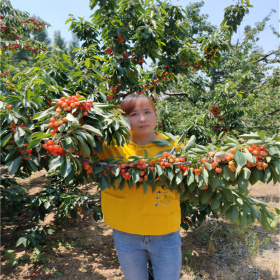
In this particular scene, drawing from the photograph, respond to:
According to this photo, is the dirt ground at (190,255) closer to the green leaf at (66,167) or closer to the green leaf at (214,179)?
the green leaf at (214,179)

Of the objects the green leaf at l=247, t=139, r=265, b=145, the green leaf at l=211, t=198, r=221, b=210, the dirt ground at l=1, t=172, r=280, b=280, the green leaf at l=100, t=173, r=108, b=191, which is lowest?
the dirt ground at l=1, t=172, r=280, b=280

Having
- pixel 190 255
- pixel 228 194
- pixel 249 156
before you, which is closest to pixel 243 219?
pixel 228 194

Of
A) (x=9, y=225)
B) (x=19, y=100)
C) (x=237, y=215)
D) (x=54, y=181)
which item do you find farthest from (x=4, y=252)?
(x=237, y=215)

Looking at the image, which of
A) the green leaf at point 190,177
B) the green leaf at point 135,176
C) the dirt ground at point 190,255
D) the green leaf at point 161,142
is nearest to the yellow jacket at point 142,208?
the green leaf at point 161,142

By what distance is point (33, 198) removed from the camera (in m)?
2.79

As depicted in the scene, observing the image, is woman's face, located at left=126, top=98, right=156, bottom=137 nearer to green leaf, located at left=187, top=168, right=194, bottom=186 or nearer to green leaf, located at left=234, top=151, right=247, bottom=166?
green leaf, located at left=187, top=168, right=194, bottom=186

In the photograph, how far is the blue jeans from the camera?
134 cm

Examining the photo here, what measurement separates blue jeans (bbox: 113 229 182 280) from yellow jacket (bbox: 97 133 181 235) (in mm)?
67

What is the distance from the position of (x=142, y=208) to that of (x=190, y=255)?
77.6 inches

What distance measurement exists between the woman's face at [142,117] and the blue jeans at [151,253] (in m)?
0.69

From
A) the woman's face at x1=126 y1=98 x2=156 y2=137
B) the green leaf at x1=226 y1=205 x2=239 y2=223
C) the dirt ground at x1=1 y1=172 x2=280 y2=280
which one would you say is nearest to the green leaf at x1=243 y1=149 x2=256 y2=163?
the green leaf at x1=226 y1=205 x2=239 y2=223

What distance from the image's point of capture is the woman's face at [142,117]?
4.32 ft

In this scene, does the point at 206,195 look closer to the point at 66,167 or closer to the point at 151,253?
the point at 151,253

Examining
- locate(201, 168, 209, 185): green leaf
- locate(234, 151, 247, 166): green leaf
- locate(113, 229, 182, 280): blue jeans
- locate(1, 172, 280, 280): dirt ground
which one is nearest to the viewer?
locate(234, 151, 247, 166): green leaf
